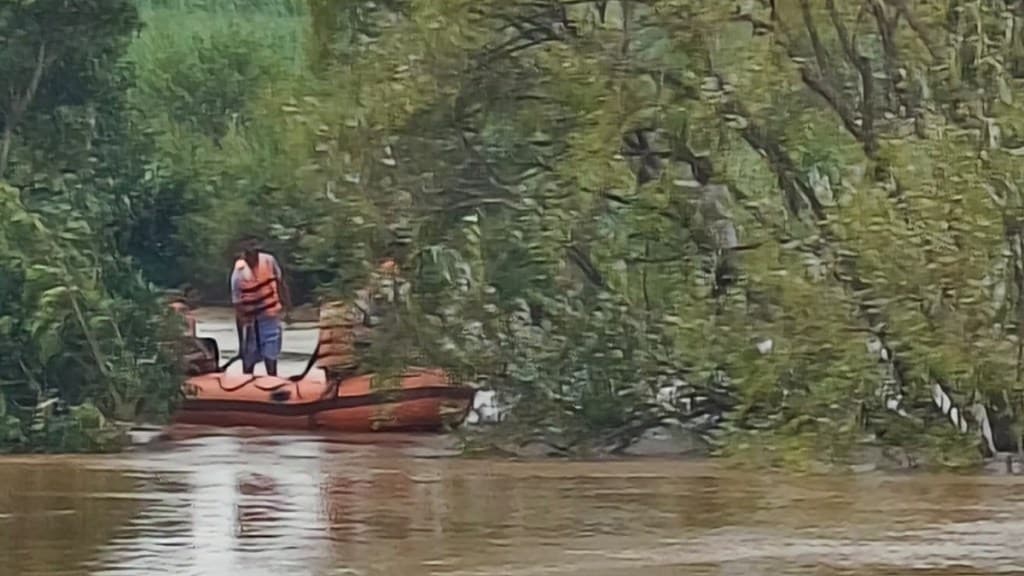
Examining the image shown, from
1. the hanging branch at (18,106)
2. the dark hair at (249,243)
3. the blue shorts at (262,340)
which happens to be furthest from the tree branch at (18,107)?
the blue shorts at (262,340)

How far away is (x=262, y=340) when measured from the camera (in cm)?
447

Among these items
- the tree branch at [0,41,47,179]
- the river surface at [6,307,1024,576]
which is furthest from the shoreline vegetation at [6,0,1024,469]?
the river surface at [6,307,1024,576]

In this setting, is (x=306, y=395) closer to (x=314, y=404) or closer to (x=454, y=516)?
(x=314, y=404)

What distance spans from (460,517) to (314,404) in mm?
687

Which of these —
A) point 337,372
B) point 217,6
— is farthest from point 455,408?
point 217,6

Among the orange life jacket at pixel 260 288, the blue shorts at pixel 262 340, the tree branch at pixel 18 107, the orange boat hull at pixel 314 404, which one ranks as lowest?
the orange boat hull at pixel 314 404

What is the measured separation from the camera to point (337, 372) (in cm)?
449

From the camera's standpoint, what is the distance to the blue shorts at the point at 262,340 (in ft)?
14.6

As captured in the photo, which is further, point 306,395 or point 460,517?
point 306,395

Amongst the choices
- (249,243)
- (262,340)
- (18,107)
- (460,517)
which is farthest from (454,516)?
(18,107)

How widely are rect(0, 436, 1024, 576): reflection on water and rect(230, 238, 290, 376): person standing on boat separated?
0.75ft

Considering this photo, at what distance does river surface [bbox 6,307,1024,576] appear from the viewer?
351 centimetres

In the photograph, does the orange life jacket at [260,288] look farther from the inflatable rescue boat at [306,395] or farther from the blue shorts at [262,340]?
the inflatable rescue boat at [306,395]

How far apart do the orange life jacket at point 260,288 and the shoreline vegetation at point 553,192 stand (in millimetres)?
58
